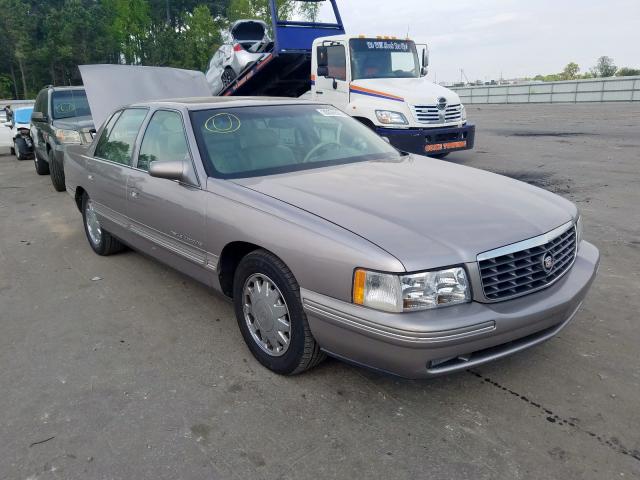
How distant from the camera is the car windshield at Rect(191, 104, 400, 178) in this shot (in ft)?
11.6

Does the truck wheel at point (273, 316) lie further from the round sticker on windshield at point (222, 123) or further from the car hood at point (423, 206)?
the round sticker on windshield at point (222, 123)

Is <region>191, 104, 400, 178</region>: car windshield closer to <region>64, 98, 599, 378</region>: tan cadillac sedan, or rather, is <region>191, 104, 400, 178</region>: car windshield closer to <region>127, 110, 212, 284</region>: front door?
<region>64, 98, 599, 378</region>: tan cadillac sedan

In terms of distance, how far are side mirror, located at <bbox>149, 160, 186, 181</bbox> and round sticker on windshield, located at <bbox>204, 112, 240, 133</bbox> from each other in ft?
1.35

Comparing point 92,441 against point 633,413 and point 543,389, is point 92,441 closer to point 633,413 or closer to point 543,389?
point 543,389

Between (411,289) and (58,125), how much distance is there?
8.53 meters

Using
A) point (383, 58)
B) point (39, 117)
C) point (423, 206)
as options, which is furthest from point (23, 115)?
point (423, 206)

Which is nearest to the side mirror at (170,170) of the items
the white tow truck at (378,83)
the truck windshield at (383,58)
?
the white tow truck at (378,83)

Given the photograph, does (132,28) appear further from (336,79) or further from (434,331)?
(434,331)

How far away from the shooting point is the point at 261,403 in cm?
279

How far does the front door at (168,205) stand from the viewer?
344cm

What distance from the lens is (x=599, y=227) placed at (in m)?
5.64

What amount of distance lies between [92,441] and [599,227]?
207 inches

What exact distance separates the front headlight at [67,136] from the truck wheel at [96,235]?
3.37m

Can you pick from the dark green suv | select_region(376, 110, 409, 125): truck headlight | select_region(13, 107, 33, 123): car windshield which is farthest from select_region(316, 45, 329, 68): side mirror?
select_region(13, 107, 33, 123): car windshield
